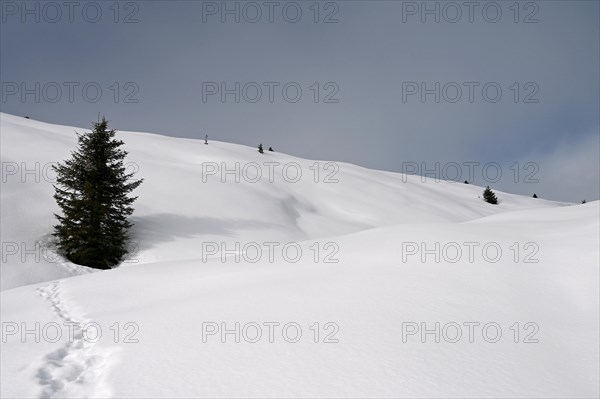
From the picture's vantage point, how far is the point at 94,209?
51.5 feet

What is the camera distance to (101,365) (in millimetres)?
3920

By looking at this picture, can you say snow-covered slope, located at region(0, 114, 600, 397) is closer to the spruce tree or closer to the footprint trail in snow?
the footprint trail in snow

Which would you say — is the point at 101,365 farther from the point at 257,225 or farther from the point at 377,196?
the point at 377,196

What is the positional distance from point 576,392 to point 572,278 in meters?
3.04

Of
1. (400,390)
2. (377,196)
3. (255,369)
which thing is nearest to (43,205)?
(255,369)

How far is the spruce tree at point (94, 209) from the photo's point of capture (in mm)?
15008

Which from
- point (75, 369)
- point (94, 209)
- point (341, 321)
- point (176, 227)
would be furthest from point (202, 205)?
point (341, 321)

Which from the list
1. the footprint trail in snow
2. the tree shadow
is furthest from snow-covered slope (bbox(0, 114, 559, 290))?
the footprint trail in snow

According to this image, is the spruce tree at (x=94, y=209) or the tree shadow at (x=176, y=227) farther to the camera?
the tree shadow at (x=176, y=227)

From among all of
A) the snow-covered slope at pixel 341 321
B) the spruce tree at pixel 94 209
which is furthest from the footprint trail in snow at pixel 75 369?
the spruce tree at pixel 94 209

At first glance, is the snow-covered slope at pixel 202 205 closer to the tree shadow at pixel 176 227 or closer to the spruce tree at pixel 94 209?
the tree shadow at pixel 176 227

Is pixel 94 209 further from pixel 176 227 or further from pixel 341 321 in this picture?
pixel 341 321

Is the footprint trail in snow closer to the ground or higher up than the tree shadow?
closer to the ground

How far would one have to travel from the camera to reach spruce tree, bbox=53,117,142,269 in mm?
15008
